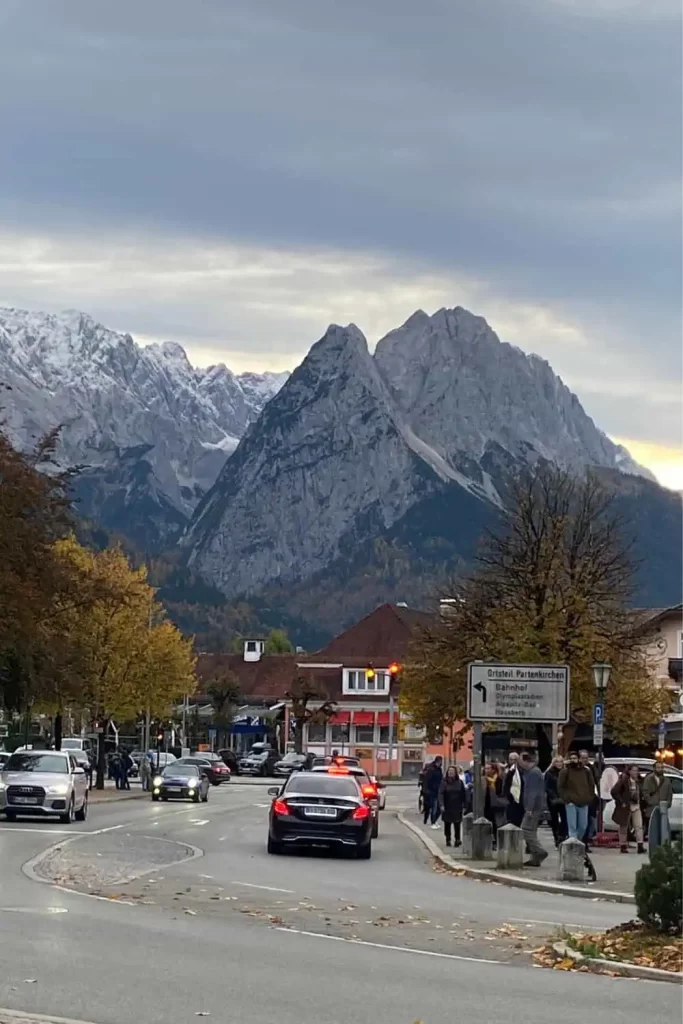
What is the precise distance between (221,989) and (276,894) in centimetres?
855

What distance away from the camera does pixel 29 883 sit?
65.9 feet

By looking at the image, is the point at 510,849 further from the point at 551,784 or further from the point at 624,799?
the point at 624,799

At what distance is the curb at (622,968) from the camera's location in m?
12.8

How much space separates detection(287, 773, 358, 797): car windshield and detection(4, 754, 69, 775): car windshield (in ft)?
37.0

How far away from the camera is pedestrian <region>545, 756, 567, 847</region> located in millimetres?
30250

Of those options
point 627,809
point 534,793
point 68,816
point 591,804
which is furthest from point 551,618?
point 591,804

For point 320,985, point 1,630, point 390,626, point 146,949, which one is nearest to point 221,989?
point 320,985

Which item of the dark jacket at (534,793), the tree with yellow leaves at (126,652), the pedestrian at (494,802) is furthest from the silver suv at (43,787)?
the tree with yellow leaves at (126,652)

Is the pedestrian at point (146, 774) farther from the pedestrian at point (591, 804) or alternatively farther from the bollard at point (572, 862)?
the bollard at point (572, 862)

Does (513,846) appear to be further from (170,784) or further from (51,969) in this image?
(170,784)

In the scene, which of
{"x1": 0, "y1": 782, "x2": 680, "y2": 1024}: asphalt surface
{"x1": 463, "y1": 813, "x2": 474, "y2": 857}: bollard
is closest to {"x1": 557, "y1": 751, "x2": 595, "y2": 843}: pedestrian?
{"x1": 0, "y1": 782, "x2": 680, "y2": 1024}: asphalt surface

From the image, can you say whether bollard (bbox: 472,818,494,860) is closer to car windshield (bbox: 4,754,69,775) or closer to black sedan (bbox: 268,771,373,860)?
black sedan (bbox: 268,771,373,860)

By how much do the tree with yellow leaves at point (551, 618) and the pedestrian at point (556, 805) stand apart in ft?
28.1

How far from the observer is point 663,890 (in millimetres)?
13938
